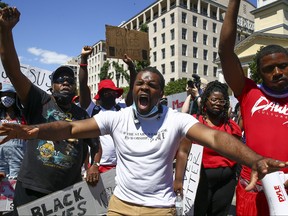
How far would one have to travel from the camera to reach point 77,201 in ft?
10.5

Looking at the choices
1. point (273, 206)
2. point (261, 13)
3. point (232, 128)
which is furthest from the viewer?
point (261, 13)

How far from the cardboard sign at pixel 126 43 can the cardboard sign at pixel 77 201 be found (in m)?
2.96

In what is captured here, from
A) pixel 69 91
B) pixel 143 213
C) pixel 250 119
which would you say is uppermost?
pixel 69 91

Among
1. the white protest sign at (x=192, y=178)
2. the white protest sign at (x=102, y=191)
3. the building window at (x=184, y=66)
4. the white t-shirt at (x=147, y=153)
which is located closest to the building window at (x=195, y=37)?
the building window at (x=184, y=66)

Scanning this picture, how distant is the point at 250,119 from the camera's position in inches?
89.4

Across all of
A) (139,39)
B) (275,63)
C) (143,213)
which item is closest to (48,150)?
(143,213)

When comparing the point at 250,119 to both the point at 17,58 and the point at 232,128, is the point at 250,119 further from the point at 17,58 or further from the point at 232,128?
the point at 17,58

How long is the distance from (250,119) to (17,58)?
1.86m

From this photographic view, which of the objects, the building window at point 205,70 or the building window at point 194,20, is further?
the building window at point 194,20

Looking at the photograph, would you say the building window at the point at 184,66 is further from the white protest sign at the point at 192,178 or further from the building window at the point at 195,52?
the white protest sign at the point at 192,178

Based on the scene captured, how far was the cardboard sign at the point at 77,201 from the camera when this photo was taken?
2855 millimetres

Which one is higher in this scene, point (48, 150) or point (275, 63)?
point (275, 63)

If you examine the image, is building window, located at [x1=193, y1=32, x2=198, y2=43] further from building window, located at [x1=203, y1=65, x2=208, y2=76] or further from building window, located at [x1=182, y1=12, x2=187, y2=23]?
building window, located at [x1=203, y1=65, x2=208, y2=76]

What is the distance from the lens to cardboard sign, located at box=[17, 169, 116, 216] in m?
2.86
